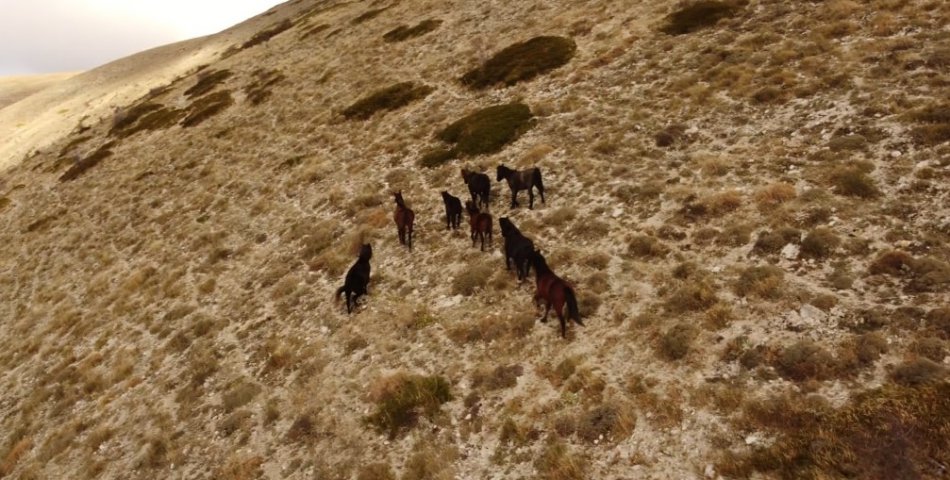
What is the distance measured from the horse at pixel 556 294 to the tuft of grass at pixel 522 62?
2042 cm

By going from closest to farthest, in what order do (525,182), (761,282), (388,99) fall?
(761,282) < (525,182) < (388,99)

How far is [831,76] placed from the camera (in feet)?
65.4

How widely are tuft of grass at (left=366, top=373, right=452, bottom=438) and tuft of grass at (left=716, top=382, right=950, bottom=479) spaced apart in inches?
244

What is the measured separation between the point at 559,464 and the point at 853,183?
11.3 m

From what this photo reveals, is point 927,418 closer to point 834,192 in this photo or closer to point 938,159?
point 834,192

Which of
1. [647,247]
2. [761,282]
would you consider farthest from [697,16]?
[761,282]

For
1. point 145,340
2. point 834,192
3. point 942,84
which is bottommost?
point 145,340

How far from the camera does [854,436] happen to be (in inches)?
326

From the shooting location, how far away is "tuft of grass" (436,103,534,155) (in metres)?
24.9

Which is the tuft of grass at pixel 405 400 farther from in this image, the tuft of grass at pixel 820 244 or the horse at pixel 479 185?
the tuft of grass at pixel 820 244

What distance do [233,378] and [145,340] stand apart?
23.1ft

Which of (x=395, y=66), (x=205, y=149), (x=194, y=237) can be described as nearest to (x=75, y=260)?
(x=194, y=237)

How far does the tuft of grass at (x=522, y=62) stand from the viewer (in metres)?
31.3

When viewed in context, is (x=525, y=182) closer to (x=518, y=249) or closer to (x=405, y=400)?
(x=518, y=249)
